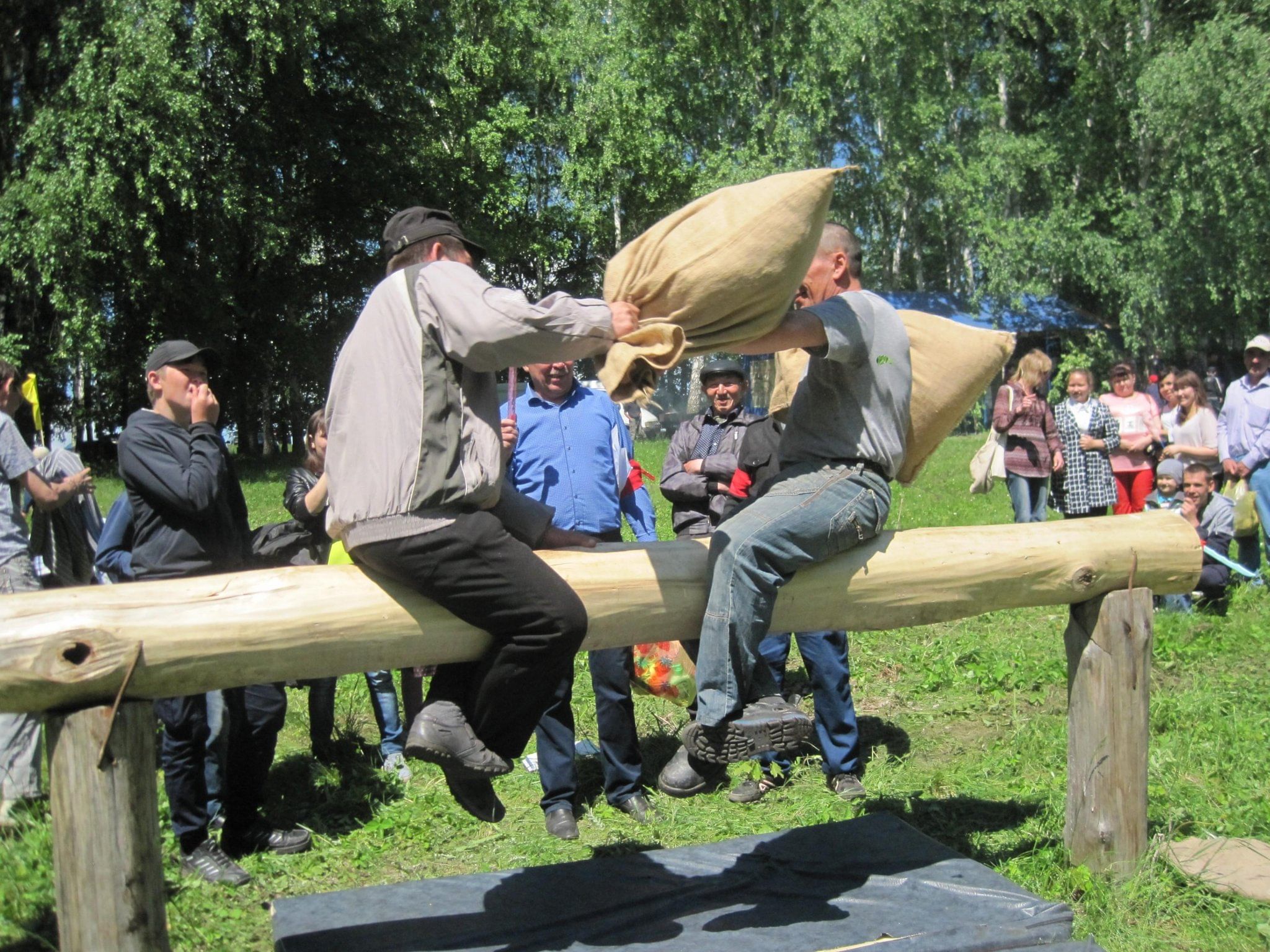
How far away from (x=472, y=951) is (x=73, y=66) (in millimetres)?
21113

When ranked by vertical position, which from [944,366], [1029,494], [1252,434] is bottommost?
[1029,494]

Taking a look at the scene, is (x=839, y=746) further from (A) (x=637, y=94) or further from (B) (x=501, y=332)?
(A) (x=637, y=94)

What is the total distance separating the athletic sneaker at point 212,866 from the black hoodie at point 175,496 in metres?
1.17

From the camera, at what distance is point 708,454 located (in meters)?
6.49

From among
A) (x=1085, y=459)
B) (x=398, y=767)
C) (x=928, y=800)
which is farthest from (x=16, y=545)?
(x=1085, y=459)

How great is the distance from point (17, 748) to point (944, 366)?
14.2 feet

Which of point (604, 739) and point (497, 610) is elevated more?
point (497, 610)

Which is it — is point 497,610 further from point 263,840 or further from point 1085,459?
point 1085,459

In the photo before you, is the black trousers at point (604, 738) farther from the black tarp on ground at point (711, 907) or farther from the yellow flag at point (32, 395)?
the yellow flag at point (32, 395)

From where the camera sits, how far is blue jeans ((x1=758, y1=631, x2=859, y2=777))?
221 inches

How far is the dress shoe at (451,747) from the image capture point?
140 inches

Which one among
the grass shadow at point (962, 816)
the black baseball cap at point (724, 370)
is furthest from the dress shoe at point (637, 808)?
the black baseball cap at point (724, 370)

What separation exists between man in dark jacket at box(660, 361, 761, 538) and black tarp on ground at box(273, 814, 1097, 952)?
6.84ft

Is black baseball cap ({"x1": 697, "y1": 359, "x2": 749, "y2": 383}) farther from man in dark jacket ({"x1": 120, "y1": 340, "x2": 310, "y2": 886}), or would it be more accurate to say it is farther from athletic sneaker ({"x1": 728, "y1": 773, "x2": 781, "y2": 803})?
man in dark jacket ({"x1": 120, "y1": 340, "x2": 310, "y2": 886})
